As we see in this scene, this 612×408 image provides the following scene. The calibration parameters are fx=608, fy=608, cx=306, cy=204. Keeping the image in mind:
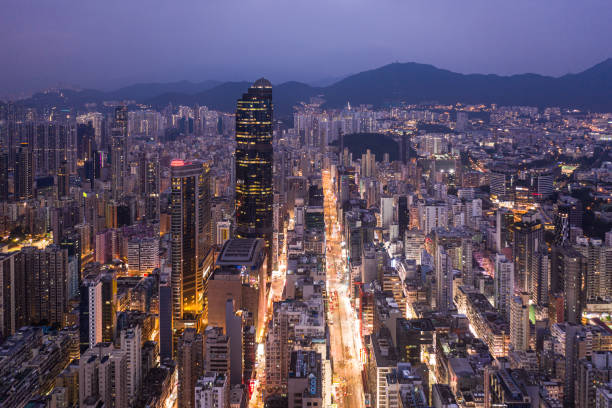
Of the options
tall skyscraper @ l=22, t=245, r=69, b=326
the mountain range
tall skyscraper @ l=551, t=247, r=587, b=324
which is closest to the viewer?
tall skyscraper @ l=551, t=247, r=587, b=324

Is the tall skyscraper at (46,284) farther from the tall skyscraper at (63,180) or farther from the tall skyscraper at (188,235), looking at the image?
the tall skyscraper at (63,180)

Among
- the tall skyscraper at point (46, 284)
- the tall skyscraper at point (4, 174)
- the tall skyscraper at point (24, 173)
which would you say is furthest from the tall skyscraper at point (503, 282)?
the tall skyscraper at point (24, 173)

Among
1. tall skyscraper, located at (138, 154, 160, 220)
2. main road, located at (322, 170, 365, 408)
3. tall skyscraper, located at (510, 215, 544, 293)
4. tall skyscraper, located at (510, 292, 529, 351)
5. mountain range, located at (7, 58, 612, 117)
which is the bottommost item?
main road, located at (322, 170, 365, 408)

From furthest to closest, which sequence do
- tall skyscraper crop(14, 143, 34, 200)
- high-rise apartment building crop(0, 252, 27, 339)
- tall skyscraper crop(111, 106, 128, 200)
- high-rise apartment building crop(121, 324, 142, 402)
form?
tall skyscraper crop(111, 106, 128, 200) < tall skyscraper crop(14, 143, 34, 200) < high-rise apartment building crop(0, 252, 27, 339) < high-rise apartment building crop(121, 324, 142, 402)

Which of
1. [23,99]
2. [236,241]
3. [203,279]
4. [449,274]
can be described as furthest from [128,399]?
[23,99]

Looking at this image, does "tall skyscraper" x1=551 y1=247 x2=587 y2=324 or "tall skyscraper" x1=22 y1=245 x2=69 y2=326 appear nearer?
"tall skyscraper" x1=551 y1=247 x2=587 y2=324

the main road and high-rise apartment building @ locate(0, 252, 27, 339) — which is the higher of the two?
high-rise apartment building @ locate(0, 252, 27, 339)

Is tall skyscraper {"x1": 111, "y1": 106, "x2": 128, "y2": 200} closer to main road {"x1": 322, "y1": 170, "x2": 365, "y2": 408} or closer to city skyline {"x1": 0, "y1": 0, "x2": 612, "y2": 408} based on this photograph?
city skyline {"x1": 0, "y1": 0, "x2": 612, "y2": 408}

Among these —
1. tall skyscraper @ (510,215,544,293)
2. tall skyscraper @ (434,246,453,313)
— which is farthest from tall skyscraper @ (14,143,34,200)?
tall skyscraper @ (510,215,544,293)
